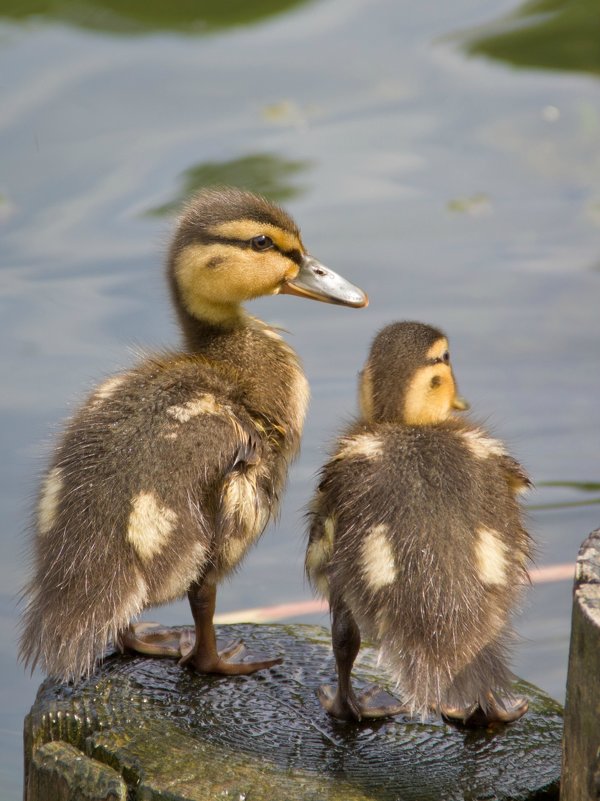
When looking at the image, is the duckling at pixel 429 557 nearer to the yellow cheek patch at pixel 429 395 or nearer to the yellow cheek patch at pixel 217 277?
the yellow cheek patch at pixel 429 395

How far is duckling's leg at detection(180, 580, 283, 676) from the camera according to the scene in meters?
3.48

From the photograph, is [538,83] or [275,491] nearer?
[275,491]

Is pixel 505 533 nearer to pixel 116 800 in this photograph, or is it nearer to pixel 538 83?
pixel 116 800

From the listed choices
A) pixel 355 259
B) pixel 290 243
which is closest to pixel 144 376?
pixel 290 243

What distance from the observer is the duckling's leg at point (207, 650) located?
348cm

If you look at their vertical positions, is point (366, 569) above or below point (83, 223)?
below

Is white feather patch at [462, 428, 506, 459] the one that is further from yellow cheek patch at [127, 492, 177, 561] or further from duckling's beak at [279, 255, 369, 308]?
duckling's beak at [279, 255, 369, 308]

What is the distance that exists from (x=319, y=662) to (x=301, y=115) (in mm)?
5589

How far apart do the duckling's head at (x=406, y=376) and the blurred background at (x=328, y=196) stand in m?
1.90

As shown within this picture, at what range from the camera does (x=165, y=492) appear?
3.17 metres

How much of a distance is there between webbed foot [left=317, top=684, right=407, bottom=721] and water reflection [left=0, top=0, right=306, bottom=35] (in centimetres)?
645

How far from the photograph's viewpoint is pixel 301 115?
8.74 m

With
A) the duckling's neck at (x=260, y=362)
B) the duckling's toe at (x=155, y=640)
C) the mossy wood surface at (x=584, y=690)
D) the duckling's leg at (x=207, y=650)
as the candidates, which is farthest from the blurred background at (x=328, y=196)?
the mossy wood surface at (x=584, y=690)

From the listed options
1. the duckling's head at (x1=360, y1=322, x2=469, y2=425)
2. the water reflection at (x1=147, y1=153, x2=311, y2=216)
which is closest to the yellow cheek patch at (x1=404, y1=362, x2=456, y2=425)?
the duckling's head at (x1=360, y1=322, x2=469, y2=425)
